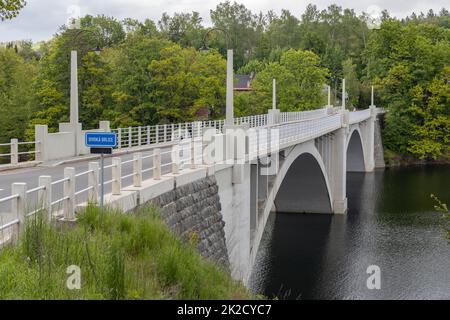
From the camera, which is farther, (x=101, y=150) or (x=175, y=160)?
(x=175, y=160)

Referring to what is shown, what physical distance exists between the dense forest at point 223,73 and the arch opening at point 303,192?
10.4 m

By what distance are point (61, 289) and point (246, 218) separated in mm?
12942

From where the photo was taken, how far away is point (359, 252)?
30484 mm

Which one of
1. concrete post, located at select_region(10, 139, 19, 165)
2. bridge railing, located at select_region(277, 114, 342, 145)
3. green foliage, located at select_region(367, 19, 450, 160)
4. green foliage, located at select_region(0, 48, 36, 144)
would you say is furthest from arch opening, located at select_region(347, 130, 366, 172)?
concrete post, located at select_region(10, 139, 19, 165)

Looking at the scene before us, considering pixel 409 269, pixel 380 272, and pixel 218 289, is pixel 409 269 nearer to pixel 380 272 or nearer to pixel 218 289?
pixel 380 272

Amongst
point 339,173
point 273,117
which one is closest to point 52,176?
point 339,173

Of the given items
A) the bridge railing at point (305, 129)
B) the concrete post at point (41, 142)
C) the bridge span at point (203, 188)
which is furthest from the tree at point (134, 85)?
the concrete post at point (41, 142)

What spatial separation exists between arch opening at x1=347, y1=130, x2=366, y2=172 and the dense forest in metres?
6.27

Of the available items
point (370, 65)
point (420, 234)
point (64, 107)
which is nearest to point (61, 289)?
point (420, 234)

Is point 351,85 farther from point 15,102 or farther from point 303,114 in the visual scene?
point 15,102

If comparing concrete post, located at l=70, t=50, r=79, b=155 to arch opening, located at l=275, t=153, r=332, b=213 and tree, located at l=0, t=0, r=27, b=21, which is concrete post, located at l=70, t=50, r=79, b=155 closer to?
tree, located at l=0, t=0, r=27, b=21

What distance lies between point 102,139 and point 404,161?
69185 mm

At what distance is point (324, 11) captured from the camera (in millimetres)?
123125

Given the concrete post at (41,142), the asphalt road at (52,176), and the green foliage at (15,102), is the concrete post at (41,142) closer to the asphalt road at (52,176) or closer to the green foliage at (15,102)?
the asphalt road at (52,176)
